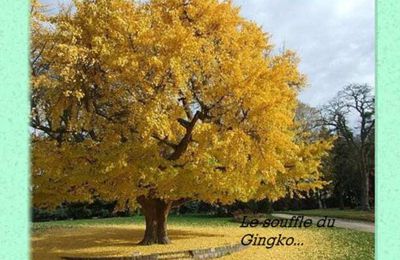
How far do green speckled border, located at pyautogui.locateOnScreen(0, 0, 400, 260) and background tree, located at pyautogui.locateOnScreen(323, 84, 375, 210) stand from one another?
1380mm

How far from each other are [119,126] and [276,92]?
190 centimetres

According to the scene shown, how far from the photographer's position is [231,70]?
518 cm

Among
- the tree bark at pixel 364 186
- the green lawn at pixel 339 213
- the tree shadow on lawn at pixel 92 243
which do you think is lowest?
the tree shadow on lawn at pixel 92 243

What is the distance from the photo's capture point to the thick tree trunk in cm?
674

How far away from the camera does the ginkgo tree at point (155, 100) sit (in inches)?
194

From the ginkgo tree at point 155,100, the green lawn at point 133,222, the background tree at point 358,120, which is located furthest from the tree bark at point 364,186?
the green lawn at point 133,222
